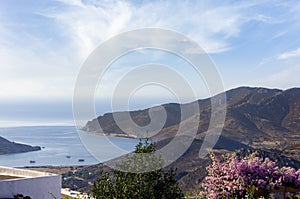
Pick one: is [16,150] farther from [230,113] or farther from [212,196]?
[212,196]

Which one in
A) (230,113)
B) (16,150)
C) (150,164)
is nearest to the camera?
(150,164)

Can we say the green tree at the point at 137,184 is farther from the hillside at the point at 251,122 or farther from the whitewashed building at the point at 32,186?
the hillside at the point at 251,122

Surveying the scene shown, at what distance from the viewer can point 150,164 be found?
5273mm

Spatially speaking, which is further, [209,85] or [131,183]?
[209,85]

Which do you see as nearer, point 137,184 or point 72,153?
point 137,184

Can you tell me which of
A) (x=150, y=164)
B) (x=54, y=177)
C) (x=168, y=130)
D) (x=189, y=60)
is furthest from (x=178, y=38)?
(x=168, y=130)

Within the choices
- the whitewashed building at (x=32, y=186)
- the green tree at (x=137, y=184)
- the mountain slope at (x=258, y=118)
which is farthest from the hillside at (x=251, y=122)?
the green tree at (x=137, y=184)

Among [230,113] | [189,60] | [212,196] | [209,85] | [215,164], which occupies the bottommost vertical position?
[212,196]

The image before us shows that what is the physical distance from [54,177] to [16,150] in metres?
106

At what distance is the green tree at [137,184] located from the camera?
4996 millimetres

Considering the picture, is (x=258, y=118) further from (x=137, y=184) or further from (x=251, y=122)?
(x=137, y=184)

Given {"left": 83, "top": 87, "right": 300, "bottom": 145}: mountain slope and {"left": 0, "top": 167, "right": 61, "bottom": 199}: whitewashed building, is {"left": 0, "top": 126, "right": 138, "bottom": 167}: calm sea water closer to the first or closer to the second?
{"left": 0, "top": 167, "right": 61, "bottom": 199}: whitewashed building

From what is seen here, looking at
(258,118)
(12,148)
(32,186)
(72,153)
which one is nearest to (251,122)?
(258,118)

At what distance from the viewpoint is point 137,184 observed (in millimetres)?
5016
